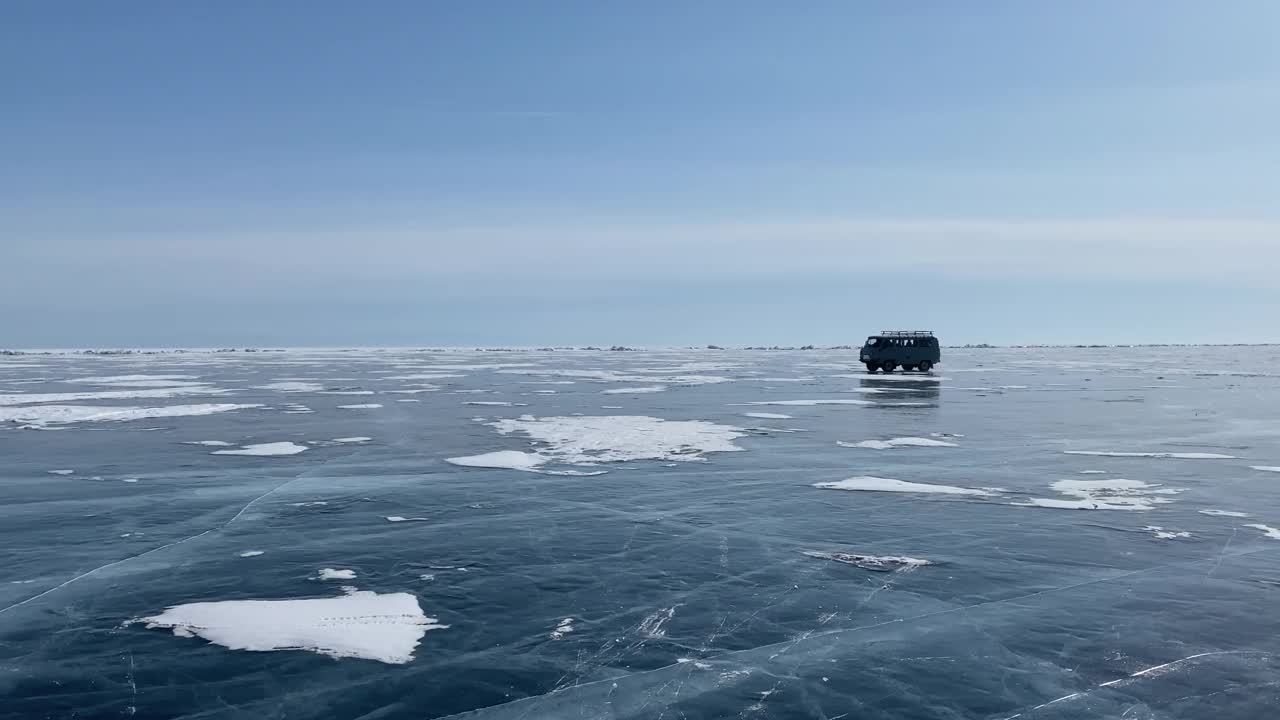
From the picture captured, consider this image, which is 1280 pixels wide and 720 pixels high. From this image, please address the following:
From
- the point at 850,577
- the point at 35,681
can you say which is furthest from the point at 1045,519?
the point at 35,681

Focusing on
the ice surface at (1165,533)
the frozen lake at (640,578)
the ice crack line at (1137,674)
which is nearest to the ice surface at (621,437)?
the frozen lake at (640,578)

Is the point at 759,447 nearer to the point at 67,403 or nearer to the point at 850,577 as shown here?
the point at 850,577

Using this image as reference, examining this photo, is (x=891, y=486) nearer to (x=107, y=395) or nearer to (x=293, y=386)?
(x=107, y=395)

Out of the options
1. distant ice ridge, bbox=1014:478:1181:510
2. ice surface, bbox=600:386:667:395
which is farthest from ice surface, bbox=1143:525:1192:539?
ice surface, bbox=600:386:667:395

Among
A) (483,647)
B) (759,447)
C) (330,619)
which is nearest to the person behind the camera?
(483,647)

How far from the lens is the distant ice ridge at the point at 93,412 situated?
28.3m

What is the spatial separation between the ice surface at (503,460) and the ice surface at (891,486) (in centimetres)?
620

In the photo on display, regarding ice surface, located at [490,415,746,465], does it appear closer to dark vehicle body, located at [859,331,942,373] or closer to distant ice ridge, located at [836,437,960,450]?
distant ice ridge, located at [836,437,960,450]

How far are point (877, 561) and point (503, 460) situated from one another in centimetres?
1024

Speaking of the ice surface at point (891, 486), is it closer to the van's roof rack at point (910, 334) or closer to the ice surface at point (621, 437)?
the ice surface at point (621, 437)

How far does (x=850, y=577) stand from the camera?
1013 cm

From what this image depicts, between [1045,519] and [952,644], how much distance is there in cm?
623

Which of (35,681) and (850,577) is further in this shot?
(850,577)

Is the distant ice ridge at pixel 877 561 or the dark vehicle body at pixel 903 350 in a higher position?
the dark vehicle body at pixel 903 350
